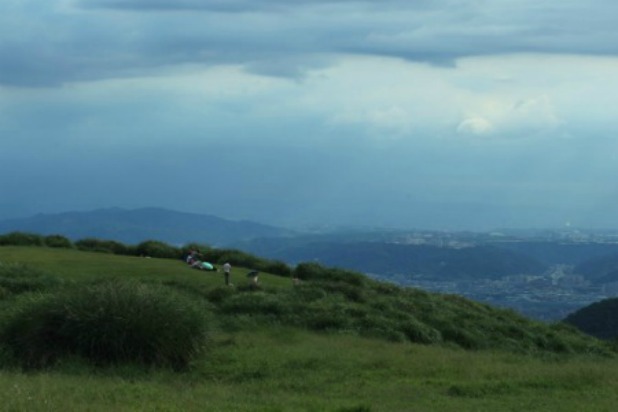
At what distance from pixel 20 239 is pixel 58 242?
127 cm

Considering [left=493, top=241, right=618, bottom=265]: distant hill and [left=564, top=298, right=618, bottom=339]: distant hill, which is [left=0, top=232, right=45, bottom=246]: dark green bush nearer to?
[left=564, top=298, right=618, bottom=339]: distant hill

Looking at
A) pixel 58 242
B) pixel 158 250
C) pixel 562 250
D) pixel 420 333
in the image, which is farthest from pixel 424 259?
pixel 420 333

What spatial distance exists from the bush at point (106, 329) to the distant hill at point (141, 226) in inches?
4471

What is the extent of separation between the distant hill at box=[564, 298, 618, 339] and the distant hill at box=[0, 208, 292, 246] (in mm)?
90954

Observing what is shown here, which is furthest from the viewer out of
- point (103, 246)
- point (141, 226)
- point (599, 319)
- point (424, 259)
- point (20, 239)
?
point (141, 226)

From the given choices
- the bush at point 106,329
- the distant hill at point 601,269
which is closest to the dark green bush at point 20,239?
the bush at point 106,329

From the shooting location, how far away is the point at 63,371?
1308 cm

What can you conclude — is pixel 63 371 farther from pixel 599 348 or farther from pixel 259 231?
pixel 259 231

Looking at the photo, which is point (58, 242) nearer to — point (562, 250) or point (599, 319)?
point (599, 319)

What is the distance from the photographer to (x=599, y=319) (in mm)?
40219

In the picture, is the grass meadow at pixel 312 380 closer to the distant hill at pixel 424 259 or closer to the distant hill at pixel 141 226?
the distant hill at pixel 424 259

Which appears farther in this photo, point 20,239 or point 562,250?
point 562,250

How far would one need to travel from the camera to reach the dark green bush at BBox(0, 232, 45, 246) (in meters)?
29.5

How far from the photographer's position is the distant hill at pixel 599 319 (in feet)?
126
